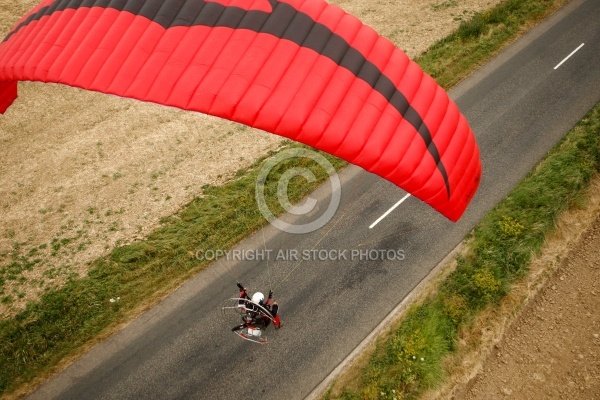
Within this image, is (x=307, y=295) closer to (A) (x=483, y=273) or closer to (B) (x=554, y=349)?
(A) (x=483, y=273)

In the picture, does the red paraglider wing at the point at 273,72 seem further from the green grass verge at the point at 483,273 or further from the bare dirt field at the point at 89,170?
the bare dirt field at the point at 89,170

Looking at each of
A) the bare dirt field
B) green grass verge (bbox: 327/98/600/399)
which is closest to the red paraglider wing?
green grass verge (bbox: 327/98/600/399)

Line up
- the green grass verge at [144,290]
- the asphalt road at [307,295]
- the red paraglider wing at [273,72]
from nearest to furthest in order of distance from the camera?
the red paraglider wing at [273,72] < the asphalt road at [307,295] < the green grass verge at [144,290]

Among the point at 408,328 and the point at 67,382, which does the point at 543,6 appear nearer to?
the point at 408,328

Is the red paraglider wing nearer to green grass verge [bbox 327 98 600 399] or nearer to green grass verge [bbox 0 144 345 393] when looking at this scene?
green grass verge [bbox 327 98 600 399]

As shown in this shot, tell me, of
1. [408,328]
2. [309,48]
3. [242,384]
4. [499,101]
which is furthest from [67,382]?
[499,101]

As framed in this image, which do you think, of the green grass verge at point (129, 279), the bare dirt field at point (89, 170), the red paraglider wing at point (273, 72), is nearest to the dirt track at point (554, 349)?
the red paraglider wing at point (273, 72)
